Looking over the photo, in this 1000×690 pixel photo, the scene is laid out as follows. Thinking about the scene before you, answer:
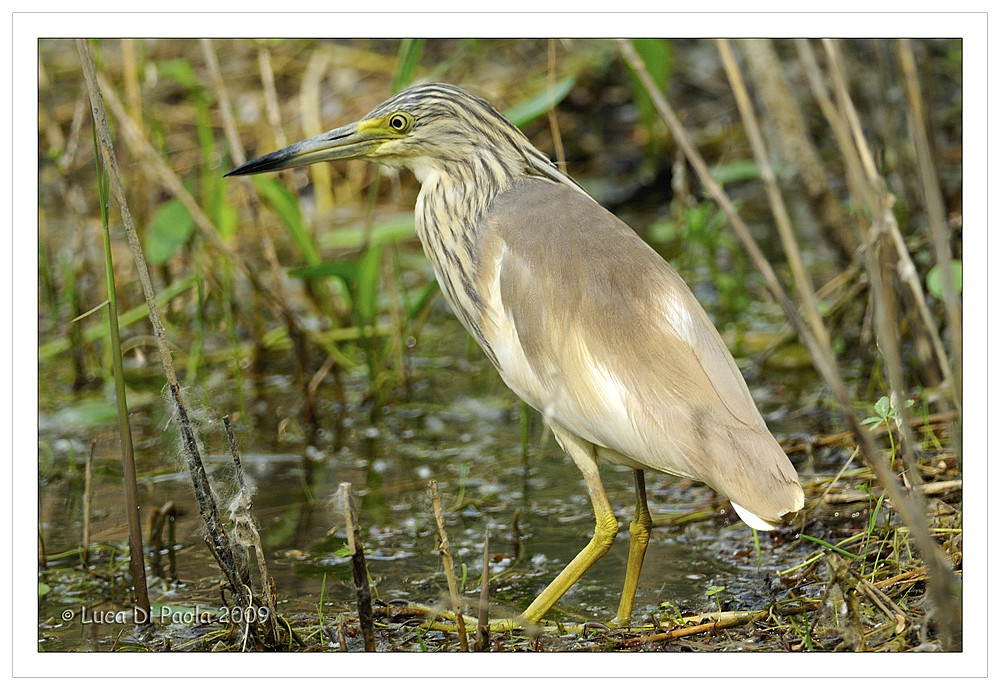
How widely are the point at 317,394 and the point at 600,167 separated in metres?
1.82

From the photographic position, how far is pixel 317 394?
3.39m

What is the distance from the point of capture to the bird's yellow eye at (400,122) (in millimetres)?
2236

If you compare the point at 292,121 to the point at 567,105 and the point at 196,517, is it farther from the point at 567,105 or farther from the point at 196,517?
the point at 196,517

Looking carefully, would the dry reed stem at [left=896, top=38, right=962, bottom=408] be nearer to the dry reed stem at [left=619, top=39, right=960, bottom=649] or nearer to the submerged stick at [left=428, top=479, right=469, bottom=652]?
the dry reed stem at [left=619, top=39, right=960, bottom=649]

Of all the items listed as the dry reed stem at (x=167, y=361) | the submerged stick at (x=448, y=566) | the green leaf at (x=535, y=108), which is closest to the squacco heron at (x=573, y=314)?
the submerged stick at (x=448, y=566)

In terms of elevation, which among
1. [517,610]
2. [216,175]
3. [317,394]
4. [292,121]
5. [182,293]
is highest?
[292,121]

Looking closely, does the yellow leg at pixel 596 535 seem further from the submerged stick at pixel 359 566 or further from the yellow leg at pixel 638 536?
the submerged stick at pixel 359 566

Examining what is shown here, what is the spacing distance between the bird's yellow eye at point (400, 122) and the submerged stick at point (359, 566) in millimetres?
801

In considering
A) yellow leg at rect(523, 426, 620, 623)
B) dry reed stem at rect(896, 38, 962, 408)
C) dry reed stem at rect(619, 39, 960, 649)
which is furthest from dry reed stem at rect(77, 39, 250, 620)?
dry reed stem at rect(896, 38, 962, 408)

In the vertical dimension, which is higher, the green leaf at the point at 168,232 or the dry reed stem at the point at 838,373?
the green leaf at the point at 168,232

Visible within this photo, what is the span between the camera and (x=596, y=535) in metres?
2.15
